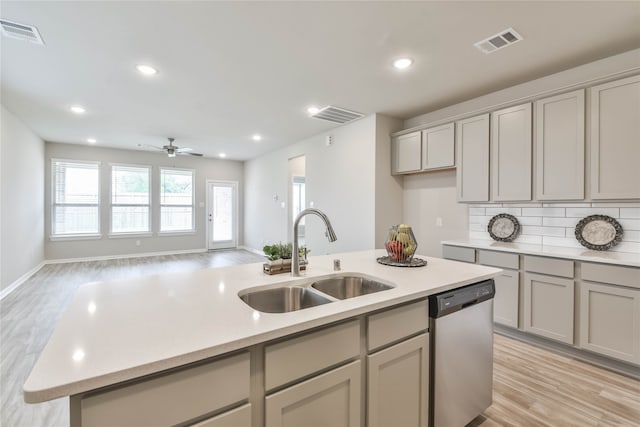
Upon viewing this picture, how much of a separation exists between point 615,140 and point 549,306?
1.53 metres

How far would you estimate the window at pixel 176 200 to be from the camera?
7523 mm

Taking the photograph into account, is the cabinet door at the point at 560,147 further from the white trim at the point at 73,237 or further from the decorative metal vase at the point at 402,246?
the white trim at the point at 73,237

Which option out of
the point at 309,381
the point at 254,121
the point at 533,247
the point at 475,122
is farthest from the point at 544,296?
the point at 254,121

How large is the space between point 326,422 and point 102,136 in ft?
22.3

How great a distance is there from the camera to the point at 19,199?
4.70 m

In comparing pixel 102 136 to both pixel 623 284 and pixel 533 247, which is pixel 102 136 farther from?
pixel 623 284

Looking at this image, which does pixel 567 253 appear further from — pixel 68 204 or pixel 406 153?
pixel 68 204

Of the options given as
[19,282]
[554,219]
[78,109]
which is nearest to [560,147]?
[554,219]

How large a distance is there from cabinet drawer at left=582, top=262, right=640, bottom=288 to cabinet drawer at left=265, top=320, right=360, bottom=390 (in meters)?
2.38

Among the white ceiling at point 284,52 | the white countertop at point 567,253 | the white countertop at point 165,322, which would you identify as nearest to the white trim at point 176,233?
the white ceiling at point 284,52

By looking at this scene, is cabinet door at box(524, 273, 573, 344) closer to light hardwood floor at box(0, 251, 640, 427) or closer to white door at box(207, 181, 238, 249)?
light hardwood floor at box(0, 251, 640, 427)

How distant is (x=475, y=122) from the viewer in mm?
3307

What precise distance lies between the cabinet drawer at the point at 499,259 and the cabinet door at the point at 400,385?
76.0 inches

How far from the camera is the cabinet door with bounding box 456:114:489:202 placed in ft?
10.6
